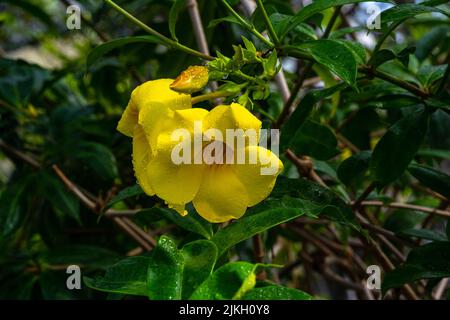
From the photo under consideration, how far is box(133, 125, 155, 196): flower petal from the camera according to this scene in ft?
2.53

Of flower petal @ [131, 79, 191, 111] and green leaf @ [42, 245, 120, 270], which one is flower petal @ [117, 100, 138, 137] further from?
green leaf @ [42, 245, 120, 270]

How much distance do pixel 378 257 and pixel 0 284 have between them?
0.91 metres

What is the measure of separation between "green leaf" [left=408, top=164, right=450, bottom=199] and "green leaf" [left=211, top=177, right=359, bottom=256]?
0.62 ft

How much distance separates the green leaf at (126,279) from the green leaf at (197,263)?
5cm

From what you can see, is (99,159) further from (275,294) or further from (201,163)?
(275,294)

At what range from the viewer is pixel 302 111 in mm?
936

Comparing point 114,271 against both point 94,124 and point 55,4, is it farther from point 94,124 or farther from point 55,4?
point 55,4

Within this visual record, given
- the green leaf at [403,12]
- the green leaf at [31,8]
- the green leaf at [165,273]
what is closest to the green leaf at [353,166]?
the green leaf at [403,12]

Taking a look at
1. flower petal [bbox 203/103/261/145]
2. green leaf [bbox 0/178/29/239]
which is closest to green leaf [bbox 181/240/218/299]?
flower petal [bbox 203/103/261/145]

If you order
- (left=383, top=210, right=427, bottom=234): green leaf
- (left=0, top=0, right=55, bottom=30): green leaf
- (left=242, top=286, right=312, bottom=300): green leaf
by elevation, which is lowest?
(left=242, top=286, right=312, bottom=300): green leaf

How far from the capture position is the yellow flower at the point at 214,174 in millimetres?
723

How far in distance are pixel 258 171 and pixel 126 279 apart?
21 centimetres

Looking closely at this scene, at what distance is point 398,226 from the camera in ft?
4.42

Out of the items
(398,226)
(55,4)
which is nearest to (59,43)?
(55,4)
